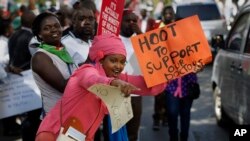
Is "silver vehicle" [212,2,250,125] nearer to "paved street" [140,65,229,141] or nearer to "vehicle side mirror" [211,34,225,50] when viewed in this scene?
"vehicle side mirror" [211,34,225,50]

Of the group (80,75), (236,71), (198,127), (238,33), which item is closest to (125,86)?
(80,75)

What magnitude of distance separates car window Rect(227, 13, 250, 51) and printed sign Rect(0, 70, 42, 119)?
2.48 meters

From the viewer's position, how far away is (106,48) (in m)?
3.63

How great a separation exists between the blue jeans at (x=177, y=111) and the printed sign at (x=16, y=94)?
5.36 ft

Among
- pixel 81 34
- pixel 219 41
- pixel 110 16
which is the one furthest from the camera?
pixel 219 41

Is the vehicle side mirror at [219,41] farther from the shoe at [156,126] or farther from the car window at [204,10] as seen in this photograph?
the car window at [204,10]

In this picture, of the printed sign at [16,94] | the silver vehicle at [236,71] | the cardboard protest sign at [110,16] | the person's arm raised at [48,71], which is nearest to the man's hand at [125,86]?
the person's arm raised at [48,71]

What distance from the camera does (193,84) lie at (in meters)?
6.66

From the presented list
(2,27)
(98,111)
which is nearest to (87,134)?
(98,111)

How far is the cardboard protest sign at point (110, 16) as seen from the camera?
477cm

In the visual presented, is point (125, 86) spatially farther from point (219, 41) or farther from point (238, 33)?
point (219, 41)

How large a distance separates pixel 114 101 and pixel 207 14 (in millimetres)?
Result: 16241

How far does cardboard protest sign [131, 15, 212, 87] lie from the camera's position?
13.6 ft

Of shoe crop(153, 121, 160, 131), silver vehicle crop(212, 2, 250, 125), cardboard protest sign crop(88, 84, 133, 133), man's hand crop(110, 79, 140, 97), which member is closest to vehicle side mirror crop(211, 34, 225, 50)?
silver vehicle crop(212, 2, 250, 125)
